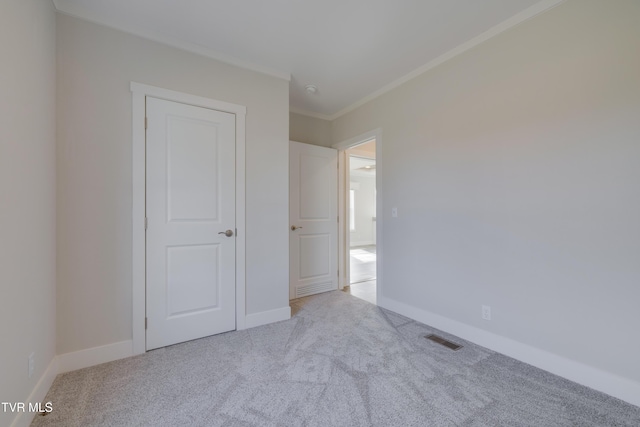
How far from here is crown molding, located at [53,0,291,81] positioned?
1.92 m

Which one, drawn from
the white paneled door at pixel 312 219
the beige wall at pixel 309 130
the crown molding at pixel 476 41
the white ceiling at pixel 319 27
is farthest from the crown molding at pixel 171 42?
the crown molding at pixel 476 41

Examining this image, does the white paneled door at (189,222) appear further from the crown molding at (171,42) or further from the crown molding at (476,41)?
the crown molding at (476,41)

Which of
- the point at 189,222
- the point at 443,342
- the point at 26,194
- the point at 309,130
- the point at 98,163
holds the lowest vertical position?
the point at 443,342

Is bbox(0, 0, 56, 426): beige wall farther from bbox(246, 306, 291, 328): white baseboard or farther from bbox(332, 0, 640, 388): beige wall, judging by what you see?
bbox(332, 0, 640, 388): beige wall

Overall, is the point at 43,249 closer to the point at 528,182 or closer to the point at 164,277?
the point at 164,277

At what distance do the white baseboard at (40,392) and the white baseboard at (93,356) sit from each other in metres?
0.05

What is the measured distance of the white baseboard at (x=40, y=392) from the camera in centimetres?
131

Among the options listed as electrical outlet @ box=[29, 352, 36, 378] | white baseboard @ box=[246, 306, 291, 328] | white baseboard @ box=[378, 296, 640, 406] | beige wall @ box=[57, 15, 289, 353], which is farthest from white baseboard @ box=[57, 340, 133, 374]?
white baseboard @ box=[378, 296, 640, 406]

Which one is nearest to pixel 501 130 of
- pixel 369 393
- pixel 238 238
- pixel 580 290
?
pixel 580 290

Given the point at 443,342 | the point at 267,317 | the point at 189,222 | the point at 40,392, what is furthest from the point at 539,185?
the point at 40,392

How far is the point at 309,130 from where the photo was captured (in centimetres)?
390

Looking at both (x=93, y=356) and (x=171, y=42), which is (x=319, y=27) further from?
(x=93, y=356)

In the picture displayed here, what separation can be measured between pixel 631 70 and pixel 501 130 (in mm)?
711

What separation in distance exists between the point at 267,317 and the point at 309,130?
2.61 meters
